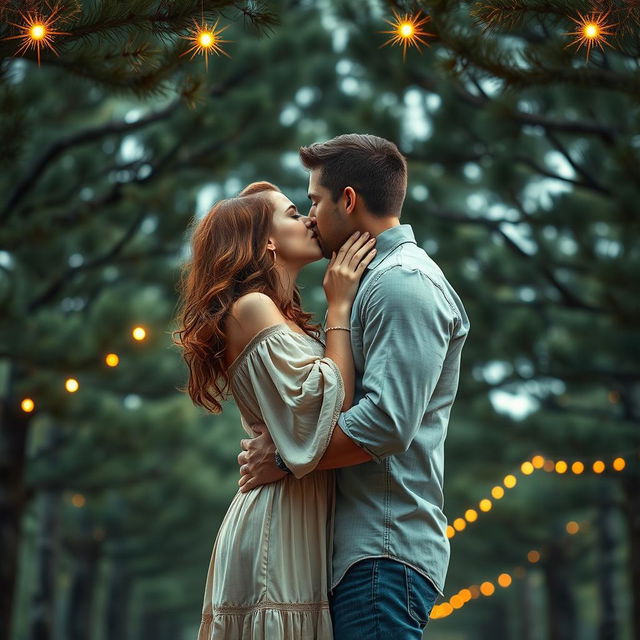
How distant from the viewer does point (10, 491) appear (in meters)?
11.0

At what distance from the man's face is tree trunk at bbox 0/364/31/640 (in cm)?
784

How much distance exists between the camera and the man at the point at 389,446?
3.02m

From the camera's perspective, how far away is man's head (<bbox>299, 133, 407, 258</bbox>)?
338 cm

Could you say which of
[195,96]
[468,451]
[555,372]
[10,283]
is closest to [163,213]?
[10,283]

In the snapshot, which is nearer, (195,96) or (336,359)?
(336,359)

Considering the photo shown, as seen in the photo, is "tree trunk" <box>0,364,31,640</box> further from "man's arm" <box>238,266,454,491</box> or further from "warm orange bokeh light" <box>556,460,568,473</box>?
"man's arm" <box>238,266,454,491</box>

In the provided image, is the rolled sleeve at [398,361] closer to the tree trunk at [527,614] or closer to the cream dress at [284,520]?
the cream dress at [284,520]

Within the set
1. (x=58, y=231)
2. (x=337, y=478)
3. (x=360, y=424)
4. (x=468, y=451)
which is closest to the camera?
(x=360, y=424)

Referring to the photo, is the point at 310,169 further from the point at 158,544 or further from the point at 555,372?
the point at 158,544

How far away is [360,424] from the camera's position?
119 inches

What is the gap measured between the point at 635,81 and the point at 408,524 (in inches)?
102

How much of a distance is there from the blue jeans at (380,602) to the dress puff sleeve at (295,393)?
0.31m

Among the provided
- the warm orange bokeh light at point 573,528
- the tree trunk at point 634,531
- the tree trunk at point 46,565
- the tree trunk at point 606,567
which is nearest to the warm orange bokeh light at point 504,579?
the warm orange bokeh light at point 573,528

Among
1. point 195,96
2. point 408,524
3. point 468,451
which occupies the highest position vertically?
point 468,451
